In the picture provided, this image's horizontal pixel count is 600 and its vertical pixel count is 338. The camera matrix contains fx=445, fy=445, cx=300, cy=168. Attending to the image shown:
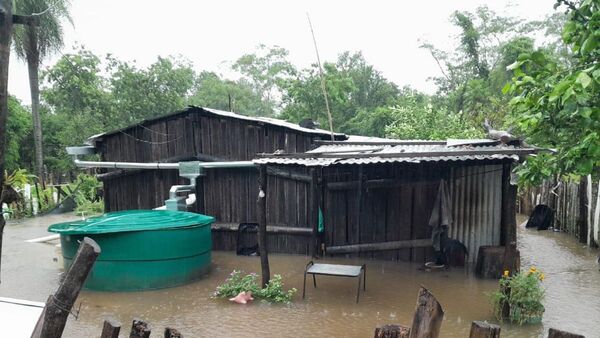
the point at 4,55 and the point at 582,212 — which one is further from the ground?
the point at 4,55

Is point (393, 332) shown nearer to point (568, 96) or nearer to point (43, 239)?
point (568, 96)

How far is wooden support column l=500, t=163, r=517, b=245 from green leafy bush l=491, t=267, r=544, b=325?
1.60 m

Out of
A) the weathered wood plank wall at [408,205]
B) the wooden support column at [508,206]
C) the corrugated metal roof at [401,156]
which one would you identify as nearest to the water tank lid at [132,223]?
the corrugated metal roof at [401,156]

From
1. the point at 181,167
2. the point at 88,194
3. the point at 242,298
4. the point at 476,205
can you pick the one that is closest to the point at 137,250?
the point at 242,298

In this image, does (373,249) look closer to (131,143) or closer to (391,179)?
(391,179)

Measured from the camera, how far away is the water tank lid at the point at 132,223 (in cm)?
900

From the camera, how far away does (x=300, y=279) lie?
9.66 meters

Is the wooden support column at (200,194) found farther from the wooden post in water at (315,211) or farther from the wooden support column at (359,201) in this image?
the wooden support column at (359,201)

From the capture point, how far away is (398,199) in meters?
10.5

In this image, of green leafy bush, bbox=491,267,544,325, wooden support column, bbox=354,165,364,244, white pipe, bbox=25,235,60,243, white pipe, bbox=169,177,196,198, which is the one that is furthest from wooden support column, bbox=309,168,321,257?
white pipe, bbox=25,235,60,243

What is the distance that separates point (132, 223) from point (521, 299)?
7371 millimetres

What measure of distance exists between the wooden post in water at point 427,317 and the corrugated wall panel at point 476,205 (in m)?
7.44

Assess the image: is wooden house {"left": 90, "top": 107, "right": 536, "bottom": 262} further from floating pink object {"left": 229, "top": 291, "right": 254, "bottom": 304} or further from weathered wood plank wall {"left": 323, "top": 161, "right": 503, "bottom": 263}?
floating pink object {"left": 229, "top": 291, "right": 254, "bottom": 304}

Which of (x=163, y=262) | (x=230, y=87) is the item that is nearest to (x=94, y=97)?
(x=230, y=87)
